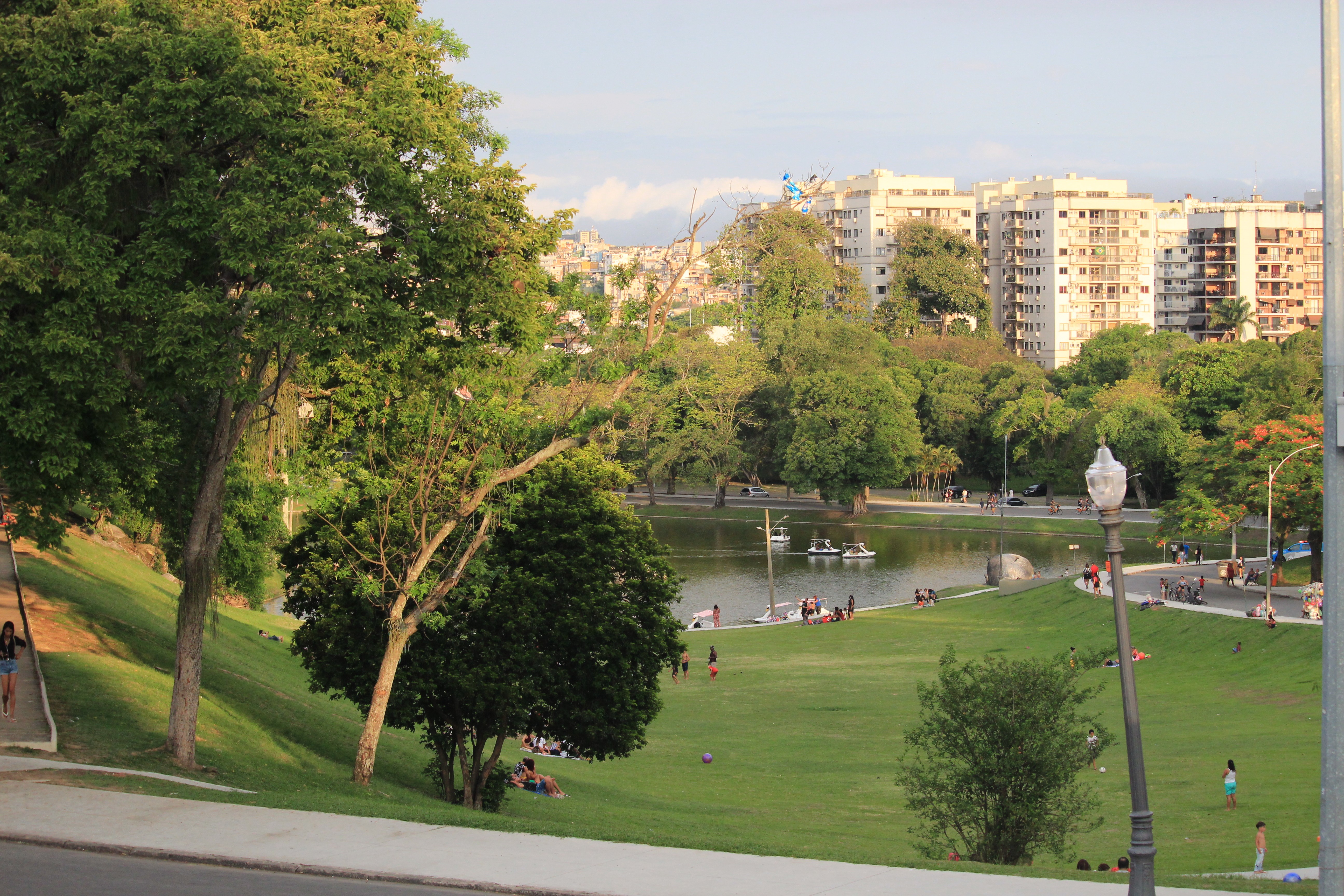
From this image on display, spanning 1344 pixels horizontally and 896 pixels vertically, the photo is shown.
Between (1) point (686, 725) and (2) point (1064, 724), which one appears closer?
(2) point (1064, 724)

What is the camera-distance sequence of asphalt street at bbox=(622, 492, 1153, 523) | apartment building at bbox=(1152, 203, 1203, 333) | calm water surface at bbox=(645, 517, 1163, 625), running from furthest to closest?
apartment building at bbox=(1152, 203, 1203, 333), asphalt street at bbox=(622, 492, 1153, 523), calm water surface at bbox=(645, 517, 1163, 625)

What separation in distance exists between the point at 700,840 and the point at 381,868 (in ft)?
14.1

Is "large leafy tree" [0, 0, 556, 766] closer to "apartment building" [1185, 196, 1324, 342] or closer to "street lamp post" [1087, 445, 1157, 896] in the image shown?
"street lamp post" [1087, 445, 1157, 896]

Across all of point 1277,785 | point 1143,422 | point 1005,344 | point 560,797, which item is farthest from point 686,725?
point 1005,344

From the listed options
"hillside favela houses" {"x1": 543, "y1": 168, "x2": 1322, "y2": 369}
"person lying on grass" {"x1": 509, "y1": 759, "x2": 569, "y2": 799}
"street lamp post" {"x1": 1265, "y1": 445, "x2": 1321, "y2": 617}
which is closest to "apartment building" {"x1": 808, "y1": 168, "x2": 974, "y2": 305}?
"hillside favela houses" {"x1": 543, "y1": 168, "x2": 1322, "y2": 369}

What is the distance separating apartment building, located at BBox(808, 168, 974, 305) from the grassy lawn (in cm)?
11992

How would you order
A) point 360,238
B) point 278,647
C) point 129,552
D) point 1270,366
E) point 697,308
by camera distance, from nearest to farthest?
point 360,238
point 697,308
point 278,647
point 129,552
point 1270,366

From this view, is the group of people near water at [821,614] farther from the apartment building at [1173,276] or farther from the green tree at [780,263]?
the apartment building at [1173,276]

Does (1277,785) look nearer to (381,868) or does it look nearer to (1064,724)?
(1064,724)

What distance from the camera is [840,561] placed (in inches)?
3346

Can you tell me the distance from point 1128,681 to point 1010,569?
55.3 m

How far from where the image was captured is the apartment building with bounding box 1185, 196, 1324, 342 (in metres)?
158

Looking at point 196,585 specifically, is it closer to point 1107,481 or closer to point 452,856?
point 452,856

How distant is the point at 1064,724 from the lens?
21016 mm
